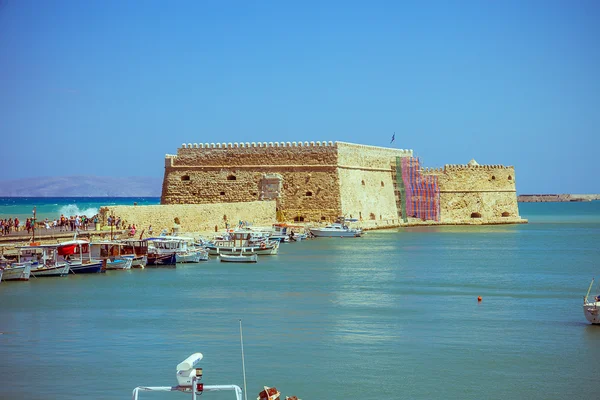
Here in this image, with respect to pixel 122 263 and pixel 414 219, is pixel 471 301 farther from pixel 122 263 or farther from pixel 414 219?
pixel 414 219

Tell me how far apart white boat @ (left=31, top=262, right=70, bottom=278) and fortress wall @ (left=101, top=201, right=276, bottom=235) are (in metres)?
6.25

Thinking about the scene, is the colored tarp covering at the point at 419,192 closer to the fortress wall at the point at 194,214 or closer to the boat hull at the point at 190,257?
the fortress wall at the point at 194,214

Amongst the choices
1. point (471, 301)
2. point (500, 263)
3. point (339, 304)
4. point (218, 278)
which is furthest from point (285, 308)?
point (500, 263)

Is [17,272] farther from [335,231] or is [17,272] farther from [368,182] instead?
[368,182]

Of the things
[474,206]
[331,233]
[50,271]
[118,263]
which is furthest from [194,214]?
[474,206]

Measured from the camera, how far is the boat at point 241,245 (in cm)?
3053

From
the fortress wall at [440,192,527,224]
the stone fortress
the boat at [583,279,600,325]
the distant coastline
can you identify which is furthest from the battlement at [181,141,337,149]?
the distant coastline

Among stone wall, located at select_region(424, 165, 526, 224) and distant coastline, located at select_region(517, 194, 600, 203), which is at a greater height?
distant coastline, located at select_region(517, 194, 600, 203)

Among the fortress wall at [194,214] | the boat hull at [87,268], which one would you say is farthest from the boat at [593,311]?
the fortress wall at [194,214]

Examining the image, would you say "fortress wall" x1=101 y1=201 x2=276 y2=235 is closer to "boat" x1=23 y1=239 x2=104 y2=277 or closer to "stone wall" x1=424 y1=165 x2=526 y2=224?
"boat" x1=23 y1=239 x2=104 y2=277

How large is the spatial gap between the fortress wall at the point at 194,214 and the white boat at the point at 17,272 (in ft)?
23.8

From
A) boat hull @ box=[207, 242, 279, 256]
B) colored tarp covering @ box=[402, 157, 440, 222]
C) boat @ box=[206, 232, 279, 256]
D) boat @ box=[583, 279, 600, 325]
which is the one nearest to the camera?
boat @ box=[583, 279, 600, 325]

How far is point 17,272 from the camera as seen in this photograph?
74.2 feet

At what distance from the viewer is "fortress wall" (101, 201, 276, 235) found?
30.9m
